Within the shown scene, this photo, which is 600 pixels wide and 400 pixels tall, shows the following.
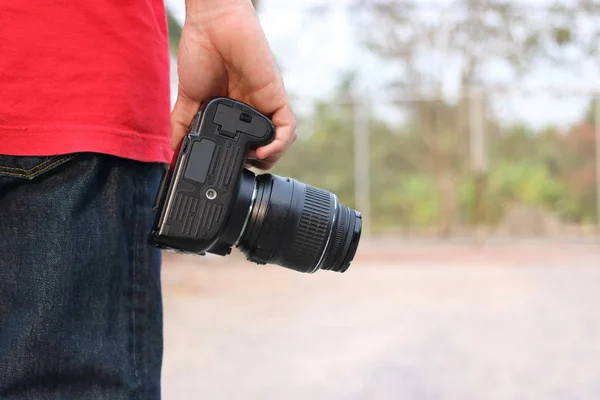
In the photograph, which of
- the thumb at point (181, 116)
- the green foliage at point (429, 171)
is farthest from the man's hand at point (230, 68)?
the green foliage at point (429, 171)

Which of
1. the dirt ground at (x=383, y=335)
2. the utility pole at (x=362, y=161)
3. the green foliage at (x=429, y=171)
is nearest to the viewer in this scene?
the dirt ground at (x=383, y=335)

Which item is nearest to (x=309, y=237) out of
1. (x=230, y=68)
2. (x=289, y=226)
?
(x=289, y=226)

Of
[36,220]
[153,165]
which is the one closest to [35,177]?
[36,220]

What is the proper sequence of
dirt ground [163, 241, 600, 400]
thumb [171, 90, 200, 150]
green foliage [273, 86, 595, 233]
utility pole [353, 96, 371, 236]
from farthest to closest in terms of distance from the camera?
utility pole [353, 96, 371, 236] < green foliage [273, 86, 595, 233] < dirt ground [163, 241, 600, 400] < thumb [171, 90, 200, 150]

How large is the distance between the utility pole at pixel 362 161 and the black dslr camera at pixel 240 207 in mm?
7672

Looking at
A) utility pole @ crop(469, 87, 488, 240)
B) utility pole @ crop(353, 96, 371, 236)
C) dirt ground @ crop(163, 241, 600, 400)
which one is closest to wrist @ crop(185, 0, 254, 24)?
dirt ground @ crop(163, 241, 600, 400)

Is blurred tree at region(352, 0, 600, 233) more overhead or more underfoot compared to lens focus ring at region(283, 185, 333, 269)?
more overhead

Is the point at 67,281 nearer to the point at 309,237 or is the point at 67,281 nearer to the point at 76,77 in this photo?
the point at 76,77

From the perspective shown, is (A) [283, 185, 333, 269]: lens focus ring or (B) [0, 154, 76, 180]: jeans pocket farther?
(A) [283, 185, 333, 269]: lens focus ring

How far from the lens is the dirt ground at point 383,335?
252cm

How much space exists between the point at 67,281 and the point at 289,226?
0.34 metres

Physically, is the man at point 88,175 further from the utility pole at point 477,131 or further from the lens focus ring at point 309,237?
the utility pole at point 477,131

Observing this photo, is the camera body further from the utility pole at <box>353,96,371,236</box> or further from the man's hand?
the utility pole at <box>353,96,371,236</box>

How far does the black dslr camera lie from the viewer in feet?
2.94
